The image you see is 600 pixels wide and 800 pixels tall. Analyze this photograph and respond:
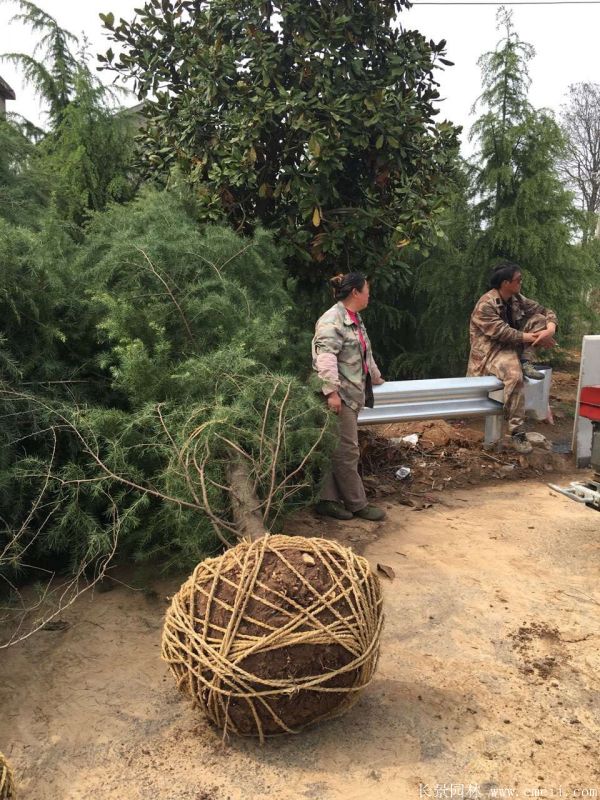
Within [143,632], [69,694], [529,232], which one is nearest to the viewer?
[69,694]

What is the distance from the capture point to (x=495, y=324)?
6.39m

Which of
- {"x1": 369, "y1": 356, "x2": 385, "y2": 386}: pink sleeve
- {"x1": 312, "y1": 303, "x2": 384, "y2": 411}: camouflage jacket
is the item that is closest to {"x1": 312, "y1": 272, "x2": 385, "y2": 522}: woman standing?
{"x1": 312, "y1": 303, "x2": 384, "y2": 411}: camouflage jacket

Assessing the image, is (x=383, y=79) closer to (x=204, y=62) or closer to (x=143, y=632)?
(x=204, y=62)

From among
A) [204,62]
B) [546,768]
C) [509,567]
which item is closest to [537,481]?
[509,567]

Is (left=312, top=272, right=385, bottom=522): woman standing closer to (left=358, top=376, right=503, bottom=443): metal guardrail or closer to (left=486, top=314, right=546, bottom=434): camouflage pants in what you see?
(left=358, top=376, right=503, bottom=443): metal guardrail

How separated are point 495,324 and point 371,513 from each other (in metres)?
2.52

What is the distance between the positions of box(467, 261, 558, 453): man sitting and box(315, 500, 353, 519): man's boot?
7.44 feet

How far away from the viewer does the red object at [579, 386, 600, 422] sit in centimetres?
438

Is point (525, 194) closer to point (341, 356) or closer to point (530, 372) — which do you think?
point (530, 372)

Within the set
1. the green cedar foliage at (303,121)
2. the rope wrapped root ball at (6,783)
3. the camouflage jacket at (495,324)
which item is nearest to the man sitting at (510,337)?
the camouflage jacket at (495,324)

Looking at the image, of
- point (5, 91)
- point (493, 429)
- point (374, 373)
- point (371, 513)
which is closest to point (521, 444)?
point (493, 429)

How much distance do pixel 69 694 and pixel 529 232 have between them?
697 cm

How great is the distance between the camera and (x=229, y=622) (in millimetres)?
2469

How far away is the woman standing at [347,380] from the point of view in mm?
4855
